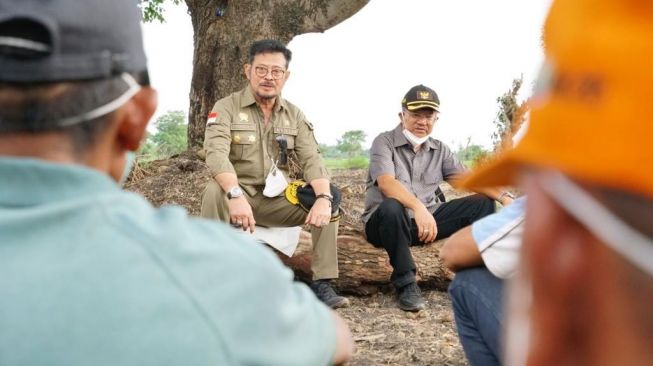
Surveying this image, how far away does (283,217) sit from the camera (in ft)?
15.8

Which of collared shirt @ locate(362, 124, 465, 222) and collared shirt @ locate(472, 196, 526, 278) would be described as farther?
collared shirt @ locate(362, 124, 465, 222)

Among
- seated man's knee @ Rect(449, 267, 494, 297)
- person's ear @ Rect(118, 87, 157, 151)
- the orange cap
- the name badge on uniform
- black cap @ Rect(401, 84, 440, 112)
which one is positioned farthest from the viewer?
black cap @ Rect(401, 84, 440, 112)

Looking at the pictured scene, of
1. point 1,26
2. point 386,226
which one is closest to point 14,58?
point 1,26

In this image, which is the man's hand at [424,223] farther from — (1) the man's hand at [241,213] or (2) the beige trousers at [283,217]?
(1) the man's hand at [241,213]

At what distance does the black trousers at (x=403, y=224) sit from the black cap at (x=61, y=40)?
3579 millimetres

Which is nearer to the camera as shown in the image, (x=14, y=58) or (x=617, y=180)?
(x=617, y=180)

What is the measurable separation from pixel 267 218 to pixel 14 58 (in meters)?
3.82

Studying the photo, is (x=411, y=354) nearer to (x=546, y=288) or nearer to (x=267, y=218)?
(x=267, y=218)

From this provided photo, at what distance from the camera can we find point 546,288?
575 millimetres

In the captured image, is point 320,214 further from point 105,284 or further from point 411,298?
point 105,284

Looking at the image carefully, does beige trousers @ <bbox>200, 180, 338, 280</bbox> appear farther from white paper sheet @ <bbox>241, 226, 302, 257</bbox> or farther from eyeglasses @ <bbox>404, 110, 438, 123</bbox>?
eyeglasses @ <bbox>404, 110, 438, 123</bbox>

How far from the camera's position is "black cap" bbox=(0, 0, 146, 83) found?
1.03 m

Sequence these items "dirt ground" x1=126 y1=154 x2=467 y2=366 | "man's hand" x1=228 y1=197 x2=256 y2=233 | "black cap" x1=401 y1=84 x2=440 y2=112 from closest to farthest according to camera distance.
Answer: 1. "dirt ground" x1=126 y1=154 x2=467 y2=366
2. "man's hand" x1=228 y1=197 x2=256 y2=233
3. "black cap" x1=401 y1=84 x2=440 y2=112

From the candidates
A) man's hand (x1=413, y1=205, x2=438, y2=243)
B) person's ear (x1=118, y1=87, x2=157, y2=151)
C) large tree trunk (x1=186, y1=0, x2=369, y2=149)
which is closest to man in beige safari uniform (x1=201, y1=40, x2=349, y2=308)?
man's hand (x1=413, y1=205, x2=438, y2=243)
